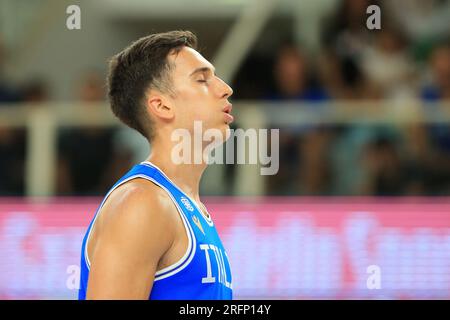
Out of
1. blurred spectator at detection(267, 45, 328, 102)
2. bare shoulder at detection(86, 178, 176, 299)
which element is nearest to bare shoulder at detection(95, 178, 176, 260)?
bare shoulder at detection(86, 178, 176, 299)

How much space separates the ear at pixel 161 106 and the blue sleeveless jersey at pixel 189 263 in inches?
8.8

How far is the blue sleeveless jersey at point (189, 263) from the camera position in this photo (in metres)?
3.46

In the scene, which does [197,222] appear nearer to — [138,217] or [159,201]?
[159,201]

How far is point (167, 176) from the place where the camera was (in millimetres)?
3848

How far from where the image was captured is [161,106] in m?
3.88

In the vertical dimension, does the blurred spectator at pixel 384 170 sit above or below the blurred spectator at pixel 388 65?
below

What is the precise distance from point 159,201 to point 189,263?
0.27 m

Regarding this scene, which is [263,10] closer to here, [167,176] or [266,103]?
[266,103]

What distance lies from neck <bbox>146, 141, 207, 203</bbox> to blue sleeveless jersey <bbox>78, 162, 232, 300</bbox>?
0.07 metres

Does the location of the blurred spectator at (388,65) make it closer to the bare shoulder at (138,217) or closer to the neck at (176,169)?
the neck at (176,169)

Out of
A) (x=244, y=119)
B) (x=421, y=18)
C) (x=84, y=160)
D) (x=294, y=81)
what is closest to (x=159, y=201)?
(x=244, y=119)

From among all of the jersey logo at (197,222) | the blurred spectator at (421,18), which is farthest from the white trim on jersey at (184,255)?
the blurred spectator at (421,18)

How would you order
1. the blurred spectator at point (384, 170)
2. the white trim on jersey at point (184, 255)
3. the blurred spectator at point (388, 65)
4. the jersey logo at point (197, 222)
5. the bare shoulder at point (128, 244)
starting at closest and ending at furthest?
the bare shoulder at point (128, 244)
the white trim on jersey at point (184, 255)
the jersey logo at point (197, 222)
the blurred spectator at point (384, 170)
the blurred spectator at point (388, 65)

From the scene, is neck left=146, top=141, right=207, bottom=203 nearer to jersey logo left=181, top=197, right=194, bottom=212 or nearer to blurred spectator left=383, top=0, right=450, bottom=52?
jersey logo left=181, top=197, right=194, bottom=212
